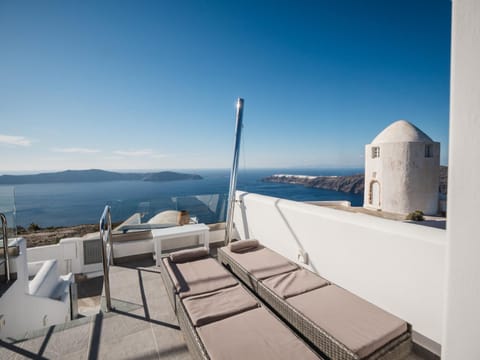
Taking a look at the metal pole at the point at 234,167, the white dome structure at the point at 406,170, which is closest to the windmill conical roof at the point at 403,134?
the white dome structure at the point at 406,170

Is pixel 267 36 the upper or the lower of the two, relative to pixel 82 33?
upper

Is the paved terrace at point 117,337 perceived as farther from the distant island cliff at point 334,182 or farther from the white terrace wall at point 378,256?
the distant island cliff at point 334,182

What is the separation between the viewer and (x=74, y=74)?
6.97m

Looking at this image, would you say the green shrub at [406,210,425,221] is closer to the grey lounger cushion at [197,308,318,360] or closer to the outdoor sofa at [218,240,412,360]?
the outdoor sofa at [218,240,412,360]

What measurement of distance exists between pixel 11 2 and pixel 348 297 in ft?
25.0

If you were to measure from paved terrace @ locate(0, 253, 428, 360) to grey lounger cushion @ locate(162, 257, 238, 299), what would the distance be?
1.25ft

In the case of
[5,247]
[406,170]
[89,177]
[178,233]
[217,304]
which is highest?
[406,170]

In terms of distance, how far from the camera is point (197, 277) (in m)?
2.74

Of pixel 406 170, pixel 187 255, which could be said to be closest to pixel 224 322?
pixel 187 255

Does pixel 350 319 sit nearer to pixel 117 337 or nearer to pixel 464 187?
pixel 464 187

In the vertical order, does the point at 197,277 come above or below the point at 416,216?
above

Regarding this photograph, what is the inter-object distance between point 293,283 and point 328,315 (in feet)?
1.97

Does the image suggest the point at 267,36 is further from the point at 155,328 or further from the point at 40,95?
the point at 40,95

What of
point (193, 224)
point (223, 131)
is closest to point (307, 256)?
point (193, 224)
